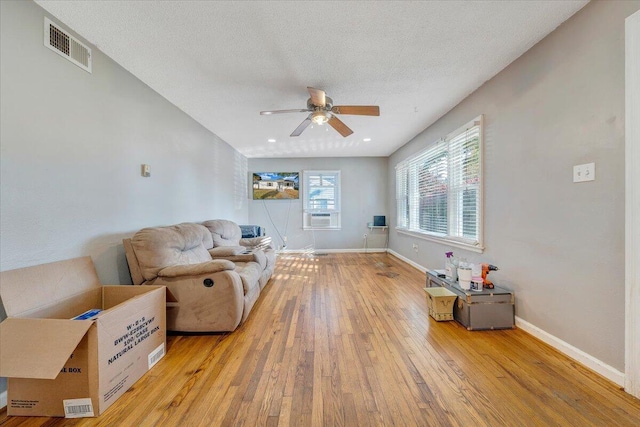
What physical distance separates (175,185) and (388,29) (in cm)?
288

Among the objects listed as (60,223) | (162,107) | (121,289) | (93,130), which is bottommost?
(121,289)

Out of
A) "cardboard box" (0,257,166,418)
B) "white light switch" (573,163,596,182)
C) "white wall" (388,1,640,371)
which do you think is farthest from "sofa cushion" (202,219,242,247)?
"white light switch" (573,163,596,182)

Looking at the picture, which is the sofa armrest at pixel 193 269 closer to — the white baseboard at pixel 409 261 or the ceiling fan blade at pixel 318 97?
the ceiling fan blade at pixel 318 97

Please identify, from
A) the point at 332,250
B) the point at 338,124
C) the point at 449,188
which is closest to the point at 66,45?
the point at 338,124

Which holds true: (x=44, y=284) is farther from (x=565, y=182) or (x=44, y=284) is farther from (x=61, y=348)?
(x=565, y=182)

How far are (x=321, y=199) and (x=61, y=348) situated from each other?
518 cm

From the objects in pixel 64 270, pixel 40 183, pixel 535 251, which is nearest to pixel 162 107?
pixel 40 183

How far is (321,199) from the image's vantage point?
607cm

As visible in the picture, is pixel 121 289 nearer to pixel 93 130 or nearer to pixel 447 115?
pixel 93 130

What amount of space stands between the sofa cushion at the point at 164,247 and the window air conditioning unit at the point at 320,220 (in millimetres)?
3494

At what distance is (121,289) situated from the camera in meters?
1.82

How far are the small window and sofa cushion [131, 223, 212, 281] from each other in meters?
3.51

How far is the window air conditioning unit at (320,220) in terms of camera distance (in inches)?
237

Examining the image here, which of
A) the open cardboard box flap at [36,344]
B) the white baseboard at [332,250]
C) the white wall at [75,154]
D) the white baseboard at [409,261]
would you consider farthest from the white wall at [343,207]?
the open cardboard box flap at [36,344]
